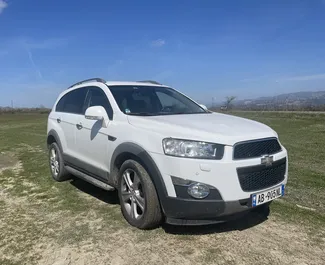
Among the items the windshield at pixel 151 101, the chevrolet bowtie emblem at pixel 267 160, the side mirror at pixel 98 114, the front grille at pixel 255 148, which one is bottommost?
the chevrolet bowtie emblem at pixel 267 160

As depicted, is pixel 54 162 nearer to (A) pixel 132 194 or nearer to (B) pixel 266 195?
(A) pixel 132 194

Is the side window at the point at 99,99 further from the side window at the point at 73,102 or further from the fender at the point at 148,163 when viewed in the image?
the fender at the point at 148,163

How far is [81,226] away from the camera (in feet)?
13.4

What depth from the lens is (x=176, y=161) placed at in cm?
339

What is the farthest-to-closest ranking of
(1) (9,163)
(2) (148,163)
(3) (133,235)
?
(1) (9,163) < (3) (133,235) < (2) (148,163)

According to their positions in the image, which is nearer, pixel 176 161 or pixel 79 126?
pixel 176 161

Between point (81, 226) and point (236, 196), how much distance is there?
1.98m

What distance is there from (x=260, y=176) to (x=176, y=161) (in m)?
0.95

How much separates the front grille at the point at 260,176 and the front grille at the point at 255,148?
0.13 meters

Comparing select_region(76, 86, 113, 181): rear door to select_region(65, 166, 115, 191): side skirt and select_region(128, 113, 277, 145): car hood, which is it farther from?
select_region(128, 113, 277, 145): car hood

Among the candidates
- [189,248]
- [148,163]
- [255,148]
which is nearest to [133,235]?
[189,248]

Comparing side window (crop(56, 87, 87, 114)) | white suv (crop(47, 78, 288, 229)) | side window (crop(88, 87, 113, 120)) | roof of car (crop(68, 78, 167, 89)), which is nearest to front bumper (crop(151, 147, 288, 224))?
white suv (crop(47, 78, 288, 229))

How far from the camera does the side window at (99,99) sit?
4.65 meters

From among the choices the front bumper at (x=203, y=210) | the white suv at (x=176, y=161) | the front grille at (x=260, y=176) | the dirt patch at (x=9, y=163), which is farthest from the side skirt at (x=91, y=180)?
the dirt patch at (x=9, y=163)
